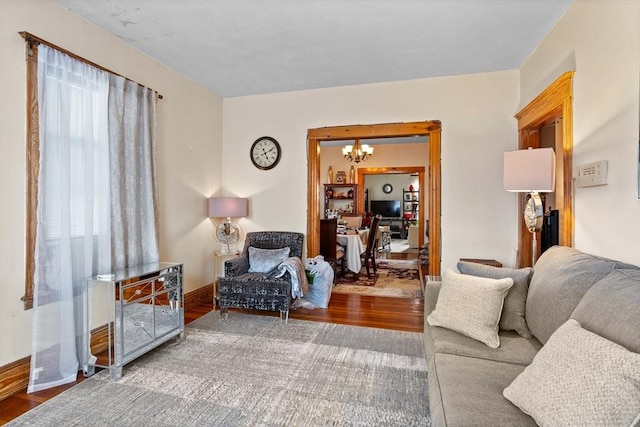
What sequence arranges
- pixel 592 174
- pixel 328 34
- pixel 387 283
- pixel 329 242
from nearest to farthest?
pixel 592 174, pixel 328 34, pixel 329 242, pixel 387 283

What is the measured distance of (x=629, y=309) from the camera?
121cm

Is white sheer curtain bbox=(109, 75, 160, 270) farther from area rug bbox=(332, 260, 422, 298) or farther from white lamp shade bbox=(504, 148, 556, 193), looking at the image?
white lamp shade bbox=(504, 148, 556, 193)

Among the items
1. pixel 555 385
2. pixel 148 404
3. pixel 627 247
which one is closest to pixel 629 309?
pixel 555 385

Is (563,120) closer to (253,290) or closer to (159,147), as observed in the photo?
(253,290)

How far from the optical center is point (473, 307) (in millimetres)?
1936

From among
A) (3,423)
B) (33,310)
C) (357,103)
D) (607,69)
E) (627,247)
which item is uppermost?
(357,103)

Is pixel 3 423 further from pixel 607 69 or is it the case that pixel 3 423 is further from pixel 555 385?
pixel 607 69

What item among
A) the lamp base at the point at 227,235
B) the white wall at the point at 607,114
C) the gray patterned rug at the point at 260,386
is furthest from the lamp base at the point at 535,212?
the lamp base at the point at 227,235

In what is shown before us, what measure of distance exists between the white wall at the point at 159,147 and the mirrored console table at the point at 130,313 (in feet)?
1.41

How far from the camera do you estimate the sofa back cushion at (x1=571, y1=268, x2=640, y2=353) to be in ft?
3.77

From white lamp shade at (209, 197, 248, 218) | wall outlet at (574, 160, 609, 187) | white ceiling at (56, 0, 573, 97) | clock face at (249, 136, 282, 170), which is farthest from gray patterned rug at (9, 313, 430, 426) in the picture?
white ceiling at (56, 0, 573, 97)

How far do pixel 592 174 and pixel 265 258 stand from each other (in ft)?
10.1

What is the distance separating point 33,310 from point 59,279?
0.23 metres

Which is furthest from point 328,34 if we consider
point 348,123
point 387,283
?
point 387,283
